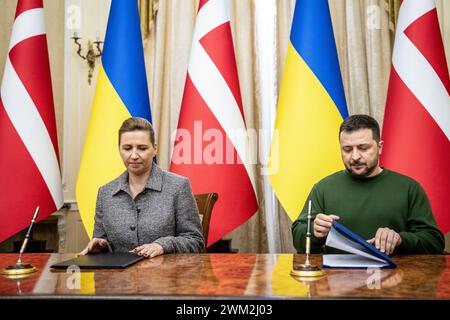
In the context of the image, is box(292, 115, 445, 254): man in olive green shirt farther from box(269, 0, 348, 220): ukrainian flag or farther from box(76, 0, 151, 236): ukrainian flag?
box(76, 0, 151, 236): ukrainian flag

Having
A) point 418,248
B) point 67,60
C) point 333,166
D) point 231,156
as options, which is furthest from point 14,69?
point 418,248

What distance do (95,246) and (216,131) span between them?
1417 mm

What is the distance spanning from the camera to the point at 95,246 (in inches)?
84.3

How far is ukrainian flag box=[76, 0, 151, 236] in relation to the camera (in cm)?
Answer: 331

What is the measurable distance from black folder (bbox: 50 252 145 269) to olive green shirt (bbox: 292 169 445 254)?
841 millimetres

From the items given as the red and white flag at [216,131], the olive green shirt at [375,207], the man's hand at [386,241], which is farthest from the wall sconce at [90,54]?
the man's hand at [386,241]

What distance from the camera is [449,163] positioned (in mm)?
2982

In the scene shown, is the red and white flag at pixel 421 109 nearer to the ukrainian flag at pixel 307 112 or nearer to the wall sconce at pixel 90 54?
the ukrainian flag at pixel 307 112

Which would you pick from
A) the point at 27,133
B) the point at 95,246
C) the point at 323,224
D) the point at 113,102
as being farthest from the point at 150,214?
the point at 27,133

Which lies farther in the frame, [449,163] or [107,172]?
[107,172]

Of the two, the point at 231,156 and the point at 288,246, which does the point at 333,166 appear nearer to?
the point at 231,156

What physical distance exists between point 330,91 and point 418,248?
1.40m

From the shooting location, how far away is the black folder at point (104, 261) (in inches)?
68.2
